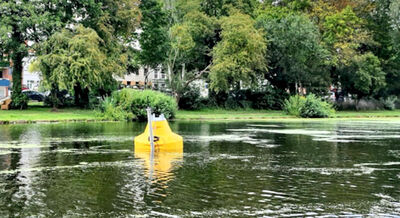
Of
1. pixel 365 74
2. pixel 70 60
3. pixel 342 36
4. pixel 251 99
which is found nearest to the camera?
pixel 70 60

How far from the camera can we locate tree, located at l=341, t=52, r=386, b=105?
197 feet

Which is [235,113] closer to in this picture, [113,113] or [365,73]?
[365,73]

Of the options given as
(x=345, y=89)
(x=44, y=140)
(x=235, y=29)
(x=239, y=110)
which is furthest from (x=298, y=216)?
(x=345, y=89)

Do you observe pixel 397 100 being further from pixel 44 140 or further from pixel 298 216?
pixel 298 216

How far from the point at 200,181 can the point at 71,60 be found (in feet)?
101

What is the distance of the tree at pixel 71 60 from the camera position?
1544 inches

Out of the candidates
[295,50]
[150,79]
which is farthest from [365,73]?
[150,79]

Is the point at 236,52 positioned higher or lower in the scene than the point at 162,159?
higher

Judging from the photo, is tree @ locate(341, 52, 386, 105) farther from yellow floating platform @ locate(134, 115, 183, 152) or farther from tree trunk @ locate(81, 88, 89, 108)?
yellow floating platform @ locate(134, 115, 183, 152)

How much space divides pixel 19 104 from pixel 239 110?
2441 cm

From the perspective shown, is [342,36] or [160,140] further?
[342,36]

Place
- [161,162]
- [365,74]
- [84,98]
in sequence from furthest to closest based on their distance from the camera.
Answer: [365,74], [84,98], [161,162]

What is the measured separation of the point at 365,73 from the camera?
60062 mm

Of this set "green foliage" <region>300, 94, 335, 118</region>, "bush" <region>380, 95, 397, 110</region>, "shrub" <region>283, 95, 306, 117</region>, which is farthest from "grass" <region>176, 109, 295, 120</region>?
"bush" <region>380, 95, 397, 110</region>
